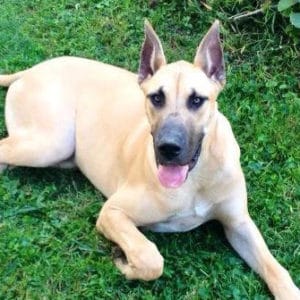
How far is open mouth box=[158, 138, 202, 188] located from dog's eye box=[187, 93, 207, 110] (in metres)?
0.22

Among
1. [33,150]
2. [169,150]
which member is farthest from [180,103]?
[33,150]

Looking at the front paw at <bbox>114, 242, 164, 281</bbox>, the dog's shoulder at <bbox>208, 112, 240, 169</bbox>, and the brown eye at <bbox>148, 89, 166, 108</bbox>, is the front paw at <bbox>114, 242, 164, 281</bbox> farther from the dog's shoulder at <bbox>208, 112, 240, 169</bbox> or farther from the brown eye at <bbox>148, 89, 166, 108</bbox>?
the brown eye at <bbox>148, 89, 166, 108</bbox>

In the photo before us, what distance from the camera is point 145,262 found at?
4.48m

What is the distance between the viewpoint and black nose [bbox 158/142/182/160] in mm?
4281

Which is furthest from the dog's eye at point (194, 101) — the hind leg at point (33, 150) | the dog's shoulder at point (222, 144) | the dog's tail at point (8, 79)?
the dog's tail at point (8, 79)

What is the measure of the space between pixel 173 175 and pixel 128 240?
0.46 meters

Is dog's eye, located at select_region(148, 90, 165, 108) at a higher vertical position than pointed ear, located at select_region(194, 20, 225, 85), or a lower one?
lower

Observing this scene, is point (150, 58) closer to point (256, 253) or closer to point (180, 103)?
point (180, 103)

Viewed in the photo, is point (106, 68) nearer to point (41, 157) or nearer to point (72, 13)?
point (41, 157)

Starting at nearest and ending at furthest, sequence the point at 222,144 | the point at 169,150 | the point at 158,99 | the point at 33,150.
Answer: the point at 169,150
the point at 158,99
the point at 222,144
the point at 33,150

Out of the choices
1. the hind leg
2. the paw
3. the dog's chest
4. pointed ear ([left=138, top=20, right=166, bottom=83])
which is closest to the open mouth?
the dog's chest

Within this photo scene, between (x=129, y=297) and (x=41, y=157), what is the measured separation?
4.21ft

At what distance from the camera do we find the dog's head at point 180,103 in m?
4.33

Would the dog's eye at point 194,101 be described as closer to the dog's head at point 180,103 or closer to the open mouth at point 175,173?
the dog's head at point 180,103
